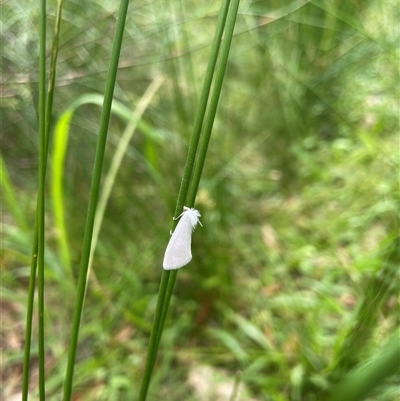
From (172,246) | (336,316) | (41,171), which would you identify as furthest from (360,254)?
(41,171)

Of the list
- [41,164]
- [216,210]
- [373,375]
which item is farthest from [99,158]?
[216,210]

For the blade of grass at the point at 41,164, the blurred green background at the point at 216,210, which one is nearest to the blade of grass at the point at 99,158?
the blade of grass at the point at 41,164

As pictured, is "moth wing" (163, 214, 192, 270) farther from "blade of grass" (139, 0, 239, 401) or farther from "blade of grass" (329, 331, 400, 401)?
"blade of grass" (329, 331, 400, 401)

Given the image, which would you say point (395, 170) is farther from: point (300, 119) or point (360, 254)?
point (300, 119)

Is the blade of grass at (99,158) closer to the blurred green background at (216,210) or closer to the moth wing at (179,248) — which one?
the moth wing at (179,248)

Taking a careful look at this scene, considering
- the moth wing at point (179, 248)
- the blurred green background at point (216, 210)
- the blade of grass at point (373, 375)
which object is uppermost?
the blurred green background at point (216, 210)

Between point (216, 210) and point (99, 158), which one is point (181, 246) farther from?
point (216, 210)
